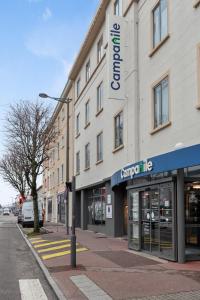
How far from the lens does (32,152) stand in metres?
31.5

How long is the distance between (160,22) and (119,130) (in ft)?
23.2

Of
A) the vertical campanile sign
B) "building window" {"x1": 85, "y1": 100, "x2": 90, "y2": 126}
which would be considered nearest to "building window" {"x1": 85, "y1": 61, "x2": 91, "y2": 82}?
"building window" {"x1": 85, "y1": 100, "x2": 90, "y2": 126}

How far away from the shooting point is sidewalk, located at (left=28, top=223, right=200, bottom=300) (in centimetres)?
959

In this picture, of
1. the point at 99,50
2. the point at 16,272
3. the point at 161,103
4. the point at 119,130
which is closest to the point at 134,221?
the point at 161,103

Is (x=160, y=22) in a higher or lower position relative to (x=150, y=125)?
higher

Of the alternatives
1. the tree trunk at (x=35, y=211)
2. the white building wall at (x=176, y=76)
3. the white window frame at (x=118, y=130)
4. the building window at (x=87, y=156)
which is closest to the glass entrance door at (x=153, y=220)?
the white building wall at (x=176, y=76)

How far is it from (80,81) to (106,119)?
34.7 feet

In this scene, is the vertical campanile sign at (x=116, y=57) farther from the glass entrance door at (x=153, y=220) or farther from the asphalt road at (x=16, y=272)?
the asphalt road at (x=16, y=272)

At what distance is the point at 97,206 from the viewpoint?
2898cm

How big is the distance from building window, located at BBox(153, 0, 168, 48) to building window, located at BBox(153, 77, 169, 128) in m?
1.64

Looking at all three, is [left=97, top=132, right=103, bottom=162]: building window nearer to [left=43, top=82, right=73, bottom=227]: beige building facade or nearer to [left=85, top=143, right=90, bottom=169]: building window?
[left=85, top=143, right=90, bottom=169]: building window

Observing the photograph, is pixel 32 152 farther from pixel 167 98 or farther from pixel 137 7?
pixel 167 98

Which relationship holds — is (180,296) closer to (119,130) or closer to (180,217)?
(180,217)

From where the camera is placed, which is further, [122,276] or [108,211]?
[108,211]
